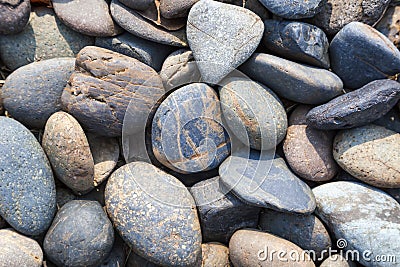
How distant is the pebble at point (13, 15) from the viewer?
80.7 inches

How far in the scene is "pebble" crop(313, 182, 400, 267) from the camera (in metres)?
2.04

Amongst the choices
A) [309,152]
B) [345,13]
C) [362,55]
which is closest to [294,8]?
[345,13]

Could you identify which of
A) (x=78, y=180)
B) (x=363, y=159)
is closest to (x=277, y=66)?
(x=363, y=159)

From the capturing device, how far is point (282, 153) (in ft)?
7.32

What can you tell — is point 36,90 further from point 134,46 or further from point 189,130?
point 189,130

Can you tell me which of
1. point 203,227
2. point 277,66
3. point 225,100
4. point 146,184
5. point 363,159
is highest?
point 277,66

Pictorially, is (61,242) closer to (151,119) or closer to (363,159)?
(151,119)

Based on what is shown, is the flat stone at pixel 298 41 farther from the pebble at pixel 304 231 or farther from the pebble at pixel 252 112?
the pebble at pixel 304 231

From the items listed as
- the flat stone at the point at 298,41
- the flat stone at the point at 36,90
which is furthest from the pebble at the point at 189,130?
the flat stone at the point at 36,90

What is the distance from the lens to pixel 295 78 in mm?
2059

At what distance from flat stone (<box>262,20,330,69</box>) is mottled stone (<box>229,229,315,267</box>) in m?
0.83

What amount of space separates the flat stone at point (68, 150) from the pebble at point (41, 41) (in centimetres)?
36

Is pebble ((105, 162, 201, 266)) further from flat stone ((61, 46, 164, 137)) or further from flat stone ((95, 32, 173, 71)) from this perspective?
flat stone ((95, 32, 173, 71))

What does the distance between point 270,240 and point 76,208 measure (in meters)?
0.88
